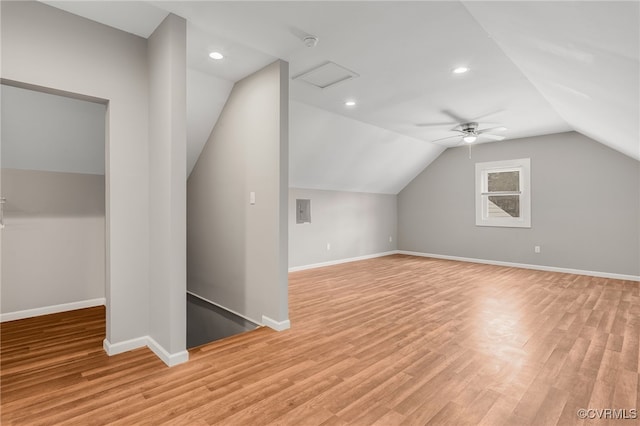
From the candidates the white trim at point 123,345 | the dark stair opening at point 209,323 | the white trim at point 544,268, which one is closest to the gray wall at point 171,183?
the white trim at point 123,345

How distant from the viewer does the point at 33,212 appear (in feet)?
11.3

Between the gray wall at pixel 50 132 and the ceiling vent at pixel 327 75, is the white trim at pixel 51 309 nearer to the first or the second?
the gray wall at pixel 50 132

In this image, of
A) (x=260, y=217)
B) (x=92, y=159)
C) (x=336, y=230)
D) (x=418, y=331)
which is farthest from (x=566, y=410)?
(x=336, y=230)

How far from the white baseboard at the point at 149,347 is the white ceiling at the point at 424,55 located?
8.10 ft

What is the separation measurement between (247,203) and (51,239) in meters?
2.24

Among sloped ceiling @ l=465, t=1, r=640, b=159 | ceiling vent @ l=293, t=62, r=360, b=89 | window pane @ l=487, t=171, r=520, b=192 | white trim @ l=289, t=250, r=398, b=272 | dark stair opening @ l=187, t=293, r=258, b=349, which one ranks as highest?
ceiling vent @ l=293, t=62, r=360, b=89

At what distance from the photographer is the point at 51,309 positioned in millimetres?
3492

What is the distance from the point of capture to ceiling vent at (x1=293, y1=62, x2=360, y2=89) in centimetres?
338

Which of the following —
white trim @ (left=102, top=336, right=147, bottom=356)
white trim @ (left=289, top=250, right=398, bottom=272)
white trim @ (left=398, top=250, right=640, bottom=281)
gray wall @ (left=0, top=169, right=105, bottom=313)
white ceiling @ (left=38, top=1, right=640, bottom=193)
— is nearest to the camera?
white ceiling @ (left=38, top=1, right=640, bottom=193)

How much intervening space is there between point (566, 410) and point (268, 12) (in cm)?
328

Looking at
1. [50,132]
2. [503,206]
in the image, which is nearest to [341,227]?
[503,206]

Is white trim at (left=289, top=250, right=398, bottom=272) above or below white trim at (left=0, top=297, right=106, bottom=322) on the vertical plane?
below

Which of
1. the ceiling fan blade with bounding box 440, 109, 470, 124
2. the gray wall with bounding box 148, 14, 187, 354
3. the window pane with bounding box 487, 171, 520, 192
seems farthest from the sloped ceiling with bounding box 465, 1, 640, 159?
the window pane with bounding box 487, 171, 520, 192

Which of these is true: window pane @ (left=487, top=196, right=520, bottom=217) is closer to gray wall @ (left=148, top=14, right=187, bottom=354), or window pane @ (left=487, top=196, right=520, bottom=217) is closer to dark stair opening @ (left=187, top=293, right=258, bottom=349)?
dark stair opening @ (left=187, top=293, right=258, bottom=349)
